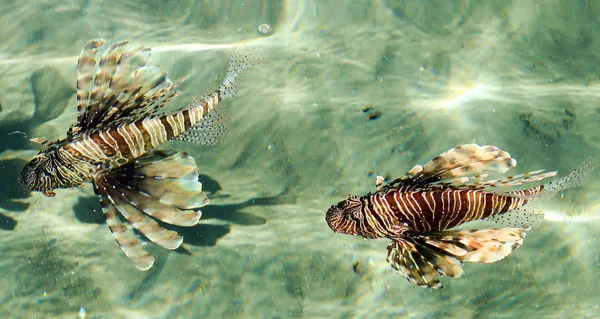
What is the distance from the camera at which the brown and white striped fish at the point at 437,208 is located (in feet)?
9.73

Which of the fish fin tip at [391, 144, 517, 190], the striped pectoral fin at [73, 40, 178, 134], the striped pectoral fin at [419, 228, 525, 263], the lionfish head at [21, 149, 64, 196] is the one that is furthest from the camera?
the lionfish head at [21, 149, 64, 196]

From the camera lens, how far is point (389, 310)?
3.89 metres

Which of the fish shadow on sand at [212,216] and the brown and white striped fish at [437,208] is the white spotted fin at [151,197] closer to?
the fish shadow on sand at [212,216]

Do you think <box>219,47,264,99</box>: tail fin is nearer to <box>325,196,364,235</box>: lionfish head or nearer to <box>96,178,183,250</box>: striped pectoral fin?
<box>96,178,183,250</box>: striped pectoral fin

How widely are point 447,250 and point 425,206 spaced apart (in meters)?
0.36

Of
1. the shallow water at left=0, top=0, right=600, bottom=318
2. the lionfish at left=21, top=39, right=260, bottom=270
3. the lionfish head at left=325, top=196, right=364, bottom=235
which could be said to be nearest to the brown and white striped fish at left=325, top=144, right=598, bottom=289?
the lionfish head at left=325, top=196, right=364, bottom=235

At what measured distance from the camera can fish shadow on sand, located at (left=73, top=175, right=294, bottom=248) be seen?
432 centimetres

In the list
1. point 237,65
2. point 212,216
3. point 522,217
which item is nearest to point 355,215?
point 522,217

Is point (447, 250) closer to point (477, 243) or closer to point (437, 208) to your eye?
point (477, 243)

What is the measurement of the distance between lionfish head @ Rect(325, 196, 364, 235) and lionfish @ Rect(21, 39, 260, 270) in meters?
1.00

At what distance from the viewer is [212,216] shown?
14.5ft

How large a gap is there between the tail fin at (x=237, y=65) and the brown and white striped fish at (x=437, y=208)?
5.65ft

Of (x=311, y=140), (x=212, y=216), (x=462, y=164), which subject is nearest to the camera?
(x=462, y=164)

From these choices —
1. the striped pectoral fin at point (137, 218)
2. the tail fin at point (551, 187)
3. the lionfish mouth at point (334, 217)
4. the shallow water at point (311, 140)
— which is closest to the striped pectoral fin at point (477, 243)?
the tail fin at point (551, 187)
